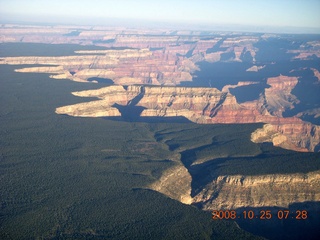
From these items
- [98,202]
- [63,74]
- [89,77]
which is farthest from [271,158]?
[89,77]

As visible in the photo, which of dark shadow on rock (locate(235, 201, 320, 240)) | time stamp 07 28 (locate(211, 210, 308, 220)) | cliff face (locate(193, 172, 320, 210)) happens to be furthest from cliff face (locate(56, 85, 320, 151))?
time stamp 07 28 (locate(211, 210, 308, 220))

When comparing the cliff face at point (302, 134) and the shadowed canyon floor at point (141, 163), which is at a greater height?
the shadowed canyon floor at point (141, 163)

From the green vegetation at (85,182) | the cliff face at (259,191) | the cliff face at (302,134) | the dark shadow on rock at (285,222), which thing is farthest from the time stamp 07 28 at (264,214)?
the cliff face at (302,134)

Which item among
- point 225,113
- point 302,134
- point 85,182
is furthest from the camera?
point 225,113

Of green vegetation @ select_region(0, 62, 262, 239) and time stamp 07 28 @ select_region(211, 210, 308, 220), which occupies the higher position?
green vegetation @ select_region(0, 62, 262, 239)

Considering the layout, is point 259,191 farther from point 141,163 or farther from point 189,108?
point 189,108

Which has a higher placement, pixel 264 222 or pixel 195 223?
pixel 195 223

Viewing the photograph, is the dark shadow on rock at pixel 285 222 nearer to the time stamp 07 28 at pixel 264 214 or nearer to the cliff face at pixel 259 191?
the time stamp 07 28 at pixel 264 214

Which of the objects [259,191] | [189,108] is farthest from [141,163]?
[189,108]

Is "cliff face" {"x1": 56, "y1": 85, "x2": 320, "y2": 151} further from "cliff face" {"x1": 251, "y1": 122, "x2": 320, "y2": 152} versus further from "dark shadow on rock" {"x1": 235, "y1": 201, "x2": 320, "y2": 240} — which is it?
"dark shadow on rock" {"x1": 235, "y1": 201, "x2": 320, "y2": 240}

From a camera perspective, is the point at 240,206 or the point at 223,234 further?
the point at 240,206

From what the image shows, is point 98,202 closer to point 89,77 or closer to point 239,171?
point 239,171
